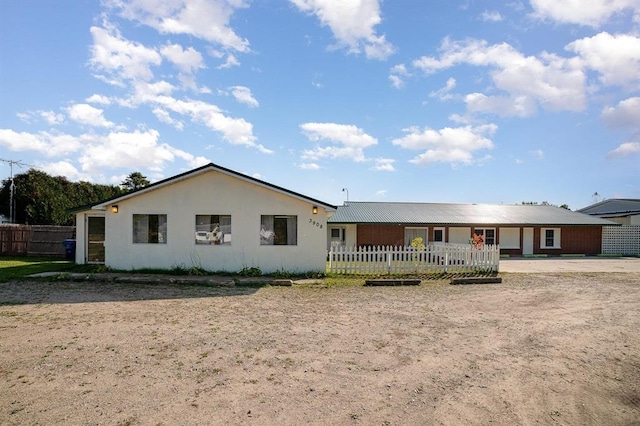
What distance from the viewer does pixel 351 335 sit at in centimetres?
696

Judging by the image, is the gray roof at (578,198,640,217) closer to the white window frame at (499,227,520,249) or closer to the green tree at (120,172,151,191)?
the white window frame at (499,227,520,249)

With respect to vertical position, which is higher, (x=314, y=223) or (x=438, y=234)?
(x=314, y=223)

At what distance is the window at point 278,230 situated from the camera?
49.3 feet

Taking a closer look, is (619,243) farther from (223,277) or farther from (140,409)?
(140,409)

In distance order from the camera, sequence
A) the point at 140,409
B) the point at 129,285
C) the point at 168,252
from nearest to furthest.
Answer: the point at 140,409
the point at 129,285
the point at 168,252

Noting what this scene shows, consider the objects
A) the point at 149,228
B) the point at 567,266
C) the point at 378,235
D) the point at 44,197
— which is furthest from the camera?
the point at 44,197

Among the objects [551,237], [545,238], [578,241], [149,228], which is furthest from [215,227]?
[578,241]

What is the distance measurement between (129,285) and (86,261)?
6.98 meters

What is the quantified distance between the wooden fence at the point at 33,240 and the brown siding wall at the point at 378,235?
1783 centimetres

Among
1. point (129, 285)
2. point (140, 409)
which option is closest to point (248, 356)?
point (140, 409)

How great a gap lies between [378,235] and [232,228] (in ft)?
45.8

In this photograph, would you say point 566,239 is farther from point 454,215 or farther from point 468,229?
point 454,215

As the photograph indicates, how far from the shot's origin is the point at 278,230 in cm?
1508

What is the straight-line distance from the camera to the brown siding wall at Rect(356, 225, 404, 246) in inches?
1049
